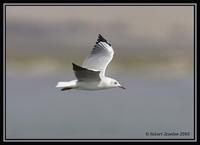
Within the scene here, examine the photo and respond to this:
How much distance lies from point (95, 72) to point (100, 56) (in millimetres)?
1045

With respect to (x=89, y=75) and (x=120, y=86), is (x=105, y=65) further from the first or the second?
(x=89, y=75)

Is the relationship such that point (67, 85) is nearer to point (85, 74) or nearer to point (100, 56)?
point (85, 74)

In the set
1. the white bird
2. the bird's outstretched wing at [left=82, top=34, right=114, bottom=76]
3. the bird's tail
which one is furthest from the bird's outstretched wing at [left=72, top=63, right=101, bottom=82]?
the bird's outstretched wing at [left=82, top=34, right=114, bottom=76]

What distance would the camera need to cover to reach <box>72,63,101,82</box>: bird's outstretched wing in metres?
5.36

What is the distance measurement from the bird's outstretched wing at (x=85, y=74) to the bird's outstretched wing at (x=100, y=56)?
602 millimetres

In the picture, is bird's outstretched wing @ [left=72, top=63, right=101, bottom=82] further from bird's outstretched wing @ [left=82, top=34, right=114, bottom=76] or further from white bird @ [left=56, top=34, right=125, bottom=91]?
bird's outstretched wing @ [left=82, top=34, right=114, bottom=76]

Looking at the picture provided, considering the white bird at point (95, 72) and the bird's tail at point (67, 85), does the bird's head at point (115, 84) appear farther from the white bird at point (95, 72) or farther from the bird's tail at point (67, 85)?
the bird's tail at point (67, 85)

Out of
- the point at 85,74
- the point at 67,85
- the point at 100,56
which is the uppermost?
the point at 100,56

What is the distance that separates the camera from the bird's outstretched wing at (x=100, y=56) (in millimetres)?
6441

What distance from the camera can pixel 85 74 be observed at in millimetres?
5527

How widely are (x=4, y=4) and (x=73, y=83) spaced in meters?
1.15

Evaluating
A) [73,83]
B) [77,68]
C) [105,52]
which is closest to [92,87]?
[73,83]

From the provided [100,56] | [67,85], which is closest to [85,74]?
[67,85]

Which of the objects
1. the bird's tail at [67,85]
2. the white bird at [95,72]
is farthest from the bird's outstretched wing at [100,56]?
the bird's tail at [67,85]
